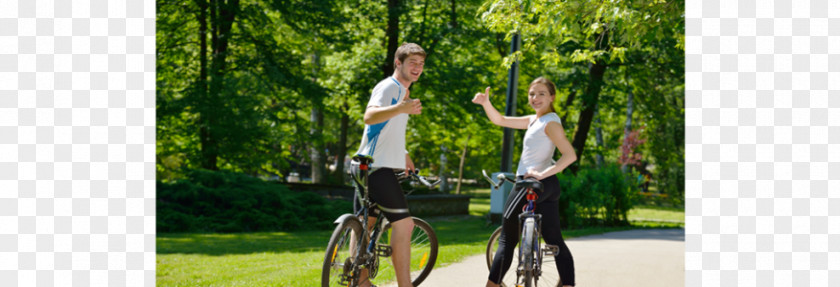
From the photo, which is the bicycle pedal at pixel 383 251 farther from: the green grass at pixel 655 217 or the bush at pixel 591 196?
the green grass at pixel 655 217

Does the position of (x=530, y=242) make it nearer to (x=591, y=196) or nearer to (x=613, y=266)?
(x=613, y=266)

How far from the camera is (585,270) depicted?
25.2ft

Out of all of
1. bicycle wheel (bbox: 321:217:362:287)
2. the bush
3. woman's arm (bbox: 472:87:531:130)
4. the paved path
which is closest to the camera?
bicycle wheel (bbox: 321:217:362:287)

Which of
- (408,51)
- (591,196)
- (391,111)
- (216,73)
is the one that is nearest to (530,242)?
(391,111)

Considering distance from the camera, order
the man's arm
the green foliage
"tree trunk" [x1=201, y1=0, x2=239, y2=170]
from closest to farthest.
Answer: the man's arm, "tree trunk" [x1=201, y1=0, x2=239, y2=170], the green foliage

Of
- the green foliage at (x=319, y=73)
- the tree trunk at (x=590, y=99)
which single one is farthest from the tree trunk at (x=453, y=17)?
the tree trunk at (x=590, y=99)

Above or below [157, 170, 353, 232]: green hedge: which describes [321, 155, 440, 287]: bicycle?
above

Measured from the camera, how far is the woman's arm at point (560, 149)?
16.0 feet

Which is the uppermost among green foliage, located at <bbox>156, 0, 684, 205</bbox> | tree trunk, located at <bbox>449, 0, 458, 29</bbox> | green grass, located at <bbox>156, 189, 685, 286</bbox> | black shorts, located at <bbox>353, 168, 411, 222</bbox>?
tree trunk, located at <bbox>449, 0, 458, 29</bbox>

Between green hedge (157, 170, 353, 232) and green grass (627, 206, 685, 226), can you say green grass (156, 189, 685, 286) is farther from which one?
green grass (627, 206, 685, 226)

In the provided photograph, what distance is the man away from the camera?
4637mm

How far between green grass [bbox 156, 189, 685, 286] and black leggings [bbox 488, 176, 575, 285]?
85.5 inches

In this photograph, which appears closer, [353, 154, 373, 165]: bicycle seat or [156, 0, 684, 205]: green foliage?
[353, 154, 373, 165]: bicycle seat


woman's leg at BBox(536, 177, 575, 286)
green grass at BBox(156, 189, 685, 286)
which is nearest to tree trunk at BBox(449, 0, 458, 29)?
green grass at BBox(156, 189, 685, 286)
